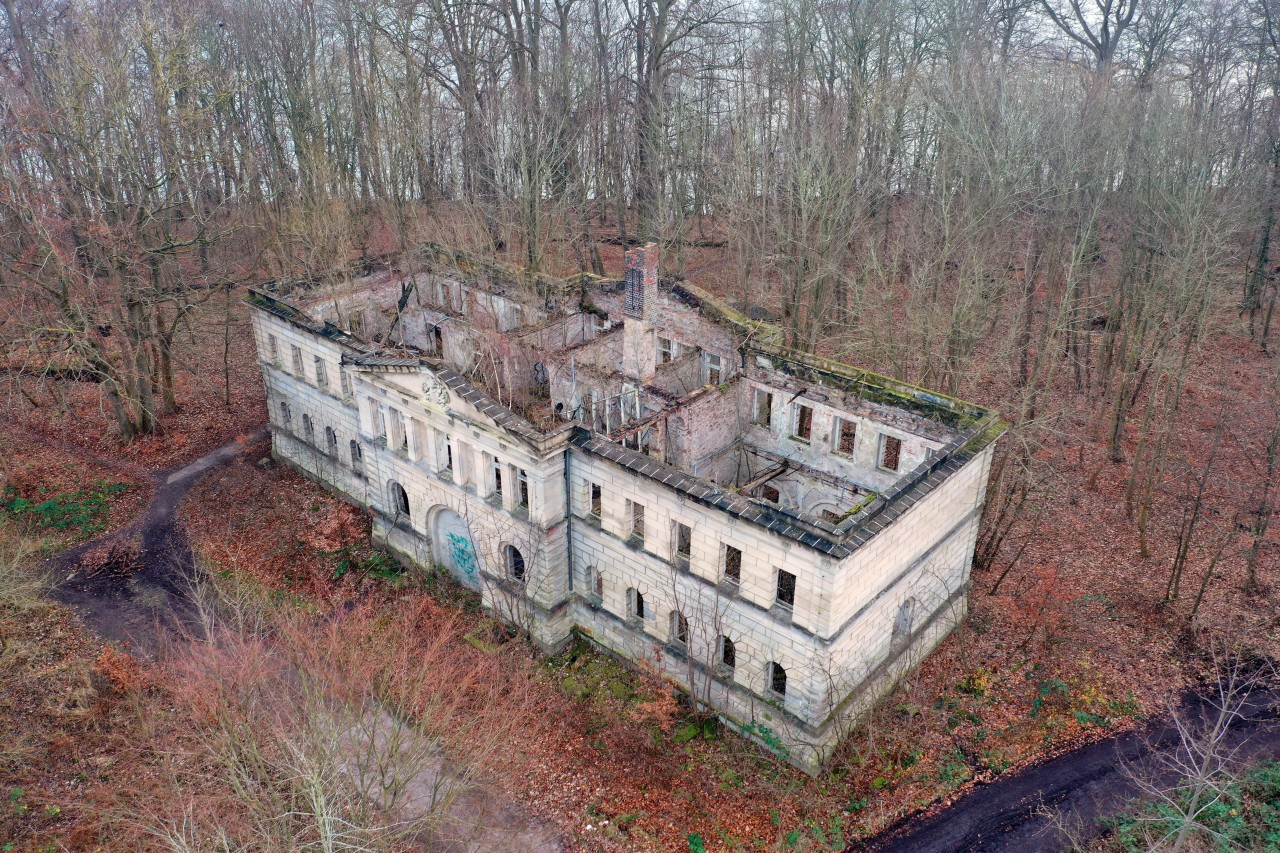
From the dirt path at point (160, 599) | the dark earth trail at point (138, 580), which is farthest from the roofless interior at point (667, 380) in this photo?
the dark earth trail at point (138, 580)

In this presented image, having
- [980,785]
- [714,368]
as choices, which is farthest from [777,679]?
[714,368]

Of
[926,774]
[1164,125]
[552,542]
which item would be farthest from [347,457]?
[1164,125]

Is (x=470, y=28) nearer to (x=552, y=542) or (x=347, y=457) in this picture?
(x=347, y=457)

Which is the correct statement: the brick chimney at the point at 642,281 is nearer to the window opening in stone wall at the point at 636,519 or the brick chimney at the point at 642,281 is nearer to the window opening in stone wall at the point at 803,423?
the window opening in stone wall at the point at 803,423

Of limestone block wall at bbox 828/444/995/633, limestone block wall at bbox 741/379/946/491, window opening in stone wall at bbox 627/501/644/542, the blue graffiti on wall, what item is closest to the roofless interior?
limestone block wall at bbox 741/379/946/491

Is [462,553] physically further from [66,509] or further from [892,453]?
[66,509]
